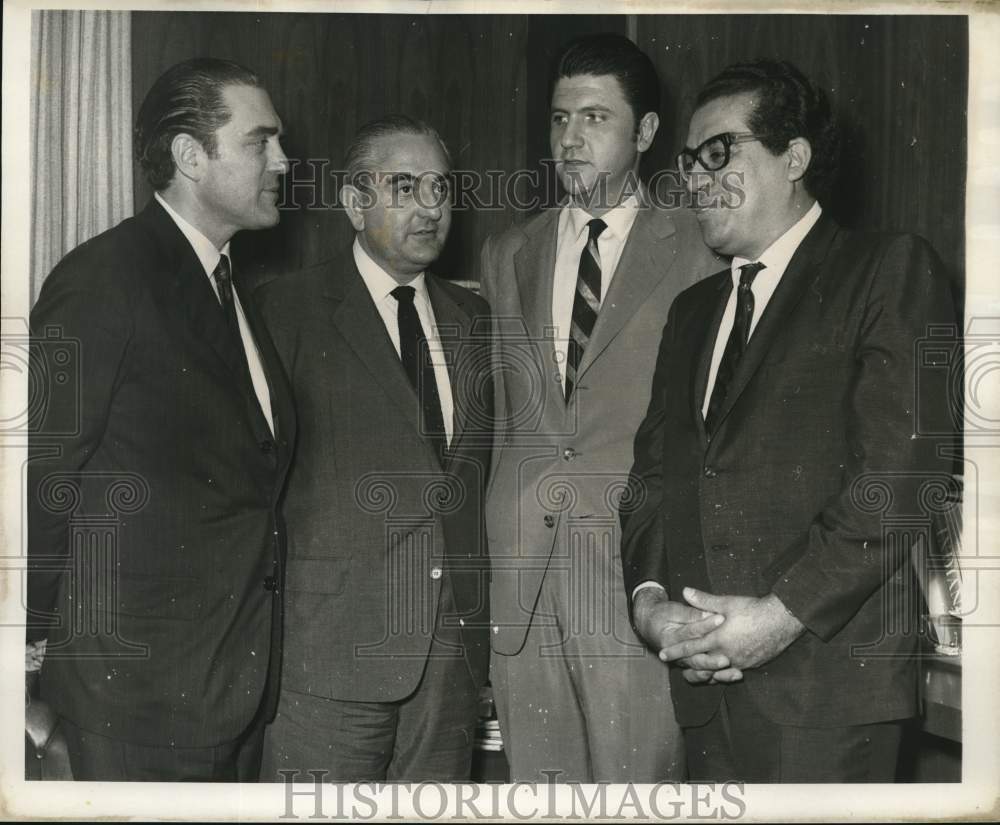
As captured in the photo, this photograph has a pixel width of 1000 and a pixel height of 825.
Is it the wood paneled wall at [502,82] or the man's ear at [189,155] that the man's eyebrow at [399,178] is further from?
the man's ear at [189,155]

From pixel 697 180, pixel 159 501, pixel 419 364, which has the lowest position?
pixel 159 501

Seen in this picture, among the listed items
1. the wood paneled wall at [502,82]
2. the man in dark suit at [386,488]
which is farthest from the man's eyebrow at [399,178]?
the wood paneled wall at [502,82]

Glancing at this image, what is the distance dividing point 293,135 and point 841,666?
5.32ft

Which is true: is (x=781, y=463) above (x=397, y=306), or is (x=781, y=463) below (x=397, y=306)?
below

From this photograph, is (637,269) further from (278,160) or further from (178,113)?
(178,113)

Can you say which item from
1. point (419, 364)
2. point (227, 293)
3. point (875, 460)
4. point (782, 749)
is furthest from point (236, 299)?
point (782, 749)

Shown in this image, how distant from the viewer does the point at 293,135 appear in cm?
261

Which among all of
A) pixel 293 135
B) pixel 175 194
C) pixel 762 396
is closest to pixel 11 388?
pixel 175 194

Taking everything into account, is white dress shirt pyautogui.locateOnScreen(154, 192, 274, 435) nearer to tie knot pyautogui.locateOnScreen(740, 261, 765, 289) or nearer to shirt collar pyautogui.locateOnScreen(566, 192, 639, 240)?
shirt collar pyautogui.locateOnScreen(566, 192, 639, 240)

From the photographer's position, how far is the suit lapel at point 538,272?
103 inches

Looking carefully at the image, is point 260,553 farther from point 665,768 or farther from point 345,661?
point 665,768

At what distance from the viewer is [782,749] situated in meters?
2.52

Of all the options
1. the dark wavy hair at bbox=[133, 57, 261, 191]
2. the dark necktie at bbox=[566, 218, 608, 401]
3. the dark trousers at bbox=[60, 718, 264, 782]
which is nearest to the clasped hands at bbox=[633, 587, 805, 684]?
the dark necktie at bbox=[566, 218, 608, 401]

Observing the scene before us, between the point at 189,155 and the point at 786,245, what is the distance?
1.29 metres
